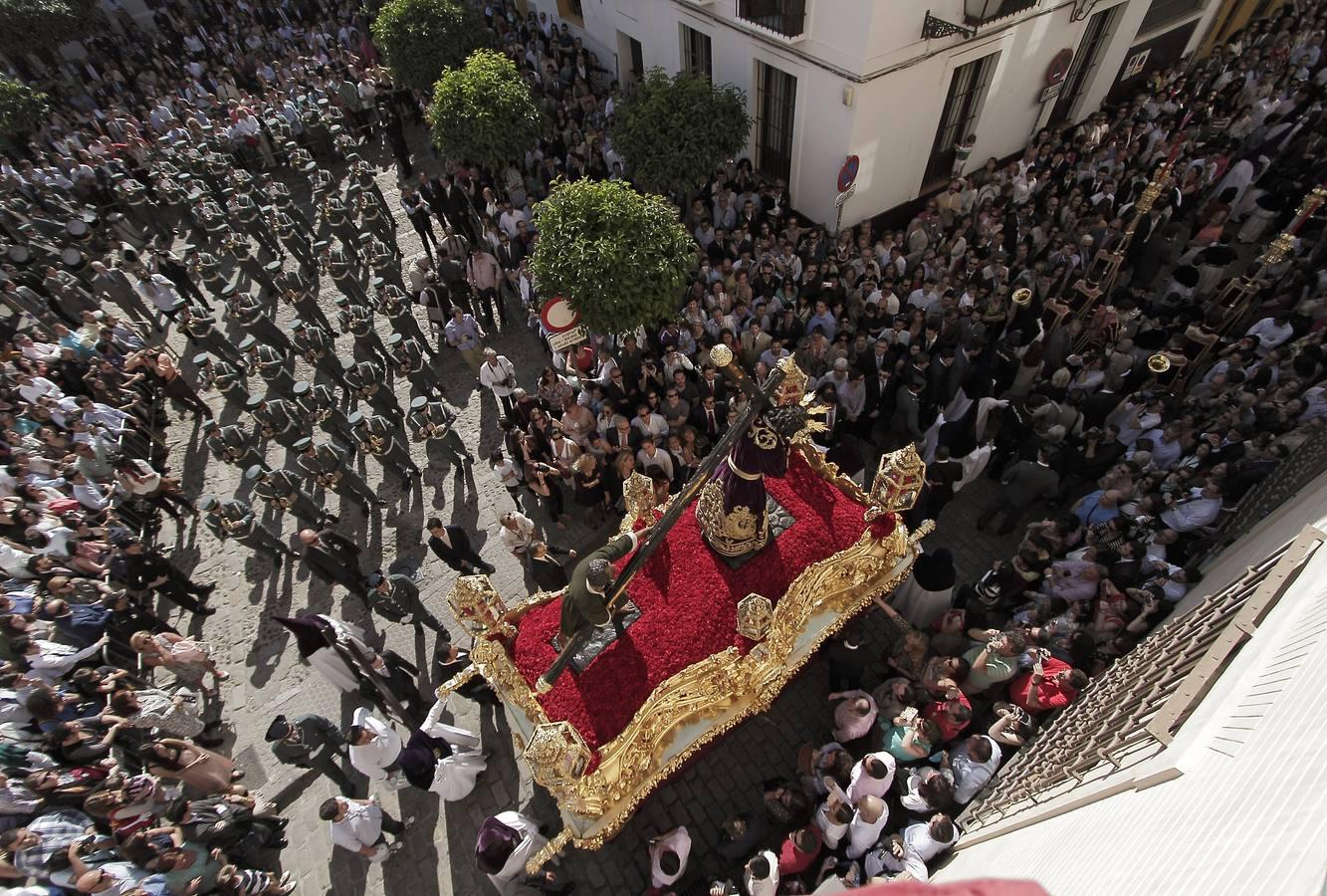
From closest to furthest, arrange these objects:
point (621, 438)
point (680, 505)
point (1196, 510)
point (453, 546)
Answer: point (680, 505) → point (1196, 510) → point (453, 546) → point (621, 438)

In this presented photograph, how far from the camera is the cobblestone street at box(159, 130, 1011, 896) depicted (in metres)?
6.70

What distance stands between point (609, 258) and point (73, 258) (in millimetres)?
13160

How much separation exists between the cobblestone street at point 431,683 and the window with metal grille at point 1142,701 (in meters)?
2.40

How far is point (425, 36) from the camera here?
15062 mm

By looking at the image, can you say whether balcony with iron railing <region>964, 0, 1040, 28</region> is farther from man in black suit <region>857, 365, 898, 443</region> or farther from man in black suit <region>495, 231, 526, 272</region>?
man in black suit <region>495, 231, 526, 272</region>

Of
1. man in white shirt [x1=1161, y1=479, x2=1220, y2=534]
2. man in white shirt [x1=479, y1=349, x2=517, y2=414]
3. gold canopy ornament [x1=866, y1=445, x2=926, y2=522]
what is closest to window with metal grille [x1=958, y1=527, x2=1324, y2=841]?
man in white shirt [x1=1161, y1=479, x2=1220, y2=534]

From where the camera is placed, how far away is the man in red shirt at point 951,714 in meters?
5.91

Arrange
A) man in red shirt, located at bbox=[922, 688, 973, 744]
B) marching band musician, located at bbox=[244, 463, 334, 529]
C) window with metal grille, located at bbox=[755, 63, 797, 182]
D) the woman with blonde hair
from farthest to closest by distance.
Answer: window with metal grille, located at bbox=[755, 63, 797, 182], marching band musician, located at bbox=[244, 463, 334, 529], the woman with blonde hair, man in red shirt, located at bbox=[922, 688, 973, 744]

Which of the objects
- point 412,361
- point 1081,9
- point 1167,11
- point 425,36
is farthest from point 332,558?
point 1167,11

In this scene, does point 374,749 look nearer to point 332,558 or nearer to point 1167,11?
point 332,558

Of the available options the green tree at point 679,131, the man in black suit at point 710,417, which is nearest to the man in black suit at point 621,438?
the man in black suit at point 710,417

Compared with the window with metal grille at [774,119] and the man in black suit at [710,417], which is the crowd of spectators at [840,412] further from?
the window with metal grille at [774,119]

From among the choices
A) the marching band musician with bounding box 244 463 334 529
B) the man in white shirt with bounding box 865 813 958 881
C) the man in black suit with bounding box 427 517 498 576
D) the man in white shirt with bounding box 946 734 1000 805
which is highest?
the marching band musician with bounding box 244 463 334 529

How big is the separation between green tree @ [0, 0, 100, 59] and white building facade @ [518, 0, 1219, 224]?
1832 centimetres
